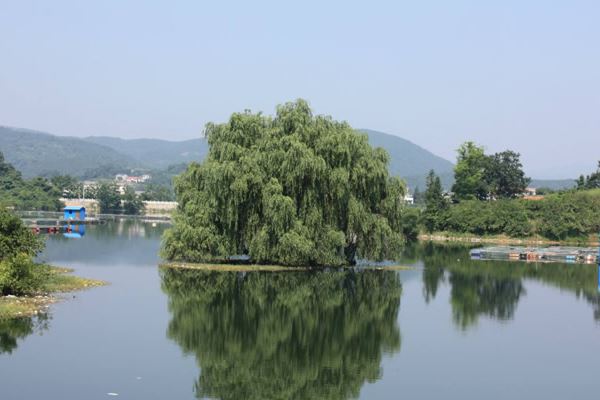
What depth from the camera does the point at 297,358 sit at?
2414cm

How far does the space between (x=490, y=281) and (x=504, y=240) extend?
43.9 meters

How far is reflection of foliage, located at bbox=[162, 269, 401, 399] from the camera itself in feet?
69.8

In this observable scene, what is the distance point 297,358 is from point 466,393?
531 cm

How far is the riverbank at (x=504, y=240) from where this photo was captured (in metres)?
86.9

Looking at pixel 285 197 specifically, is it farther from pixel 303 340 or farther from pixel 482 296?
pixel 303 340

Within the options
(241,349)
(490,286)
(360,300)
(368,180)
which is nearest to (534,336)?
(360,300)

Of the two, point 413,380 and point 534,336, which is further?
point 534,336

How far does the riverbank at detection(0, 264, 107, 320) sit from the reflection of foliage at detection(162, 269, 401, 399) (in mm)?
3930

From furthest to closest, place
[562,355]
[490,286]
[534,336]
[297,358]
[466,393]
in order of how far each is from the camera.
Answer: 1. [490,286]
2. [534,336]
3. [562,355]
4. [297,358]
5. [466,393]

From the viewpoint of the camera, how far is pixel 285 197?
144 feet

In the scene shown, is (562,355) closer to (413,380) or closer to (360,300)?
(413,380)

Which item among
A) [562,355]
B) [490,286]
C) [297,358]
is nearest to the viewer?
[297,358]

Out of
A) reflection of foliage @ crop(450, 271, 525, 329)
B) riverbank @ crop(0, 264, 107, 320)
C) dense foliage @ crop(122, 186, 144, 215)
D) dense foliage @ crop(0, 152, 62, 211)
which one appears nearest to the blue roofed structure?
dense foliage @ crop(0, 152, 62, 211)

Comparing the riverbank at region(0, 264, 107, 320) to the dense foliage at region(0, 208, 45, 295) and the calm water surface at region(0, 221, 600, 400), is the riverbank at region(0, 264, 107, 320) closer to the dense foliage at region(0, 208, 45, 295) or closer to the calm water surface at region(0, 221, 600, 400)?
the dense foliage at region(0, 208, 45, 295)
